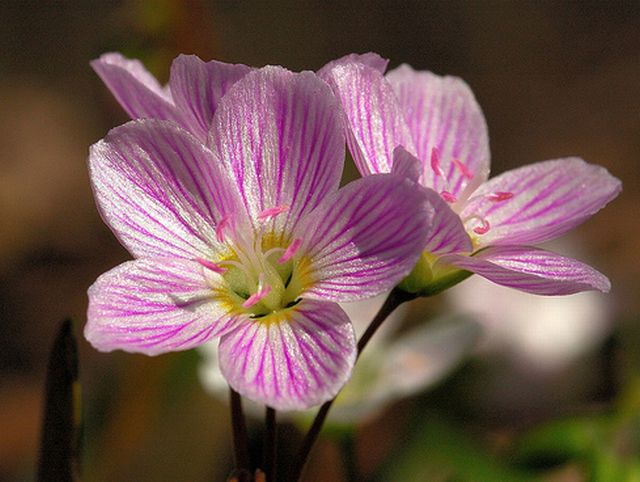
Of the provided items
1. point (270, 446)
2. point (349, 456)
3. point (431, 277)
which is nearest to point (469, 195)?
point (431, 277)

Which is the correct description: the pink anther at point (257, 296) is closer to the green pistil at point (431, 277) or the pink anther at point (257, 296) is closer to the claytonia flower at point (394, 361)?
the green pistil at point (431, 277)

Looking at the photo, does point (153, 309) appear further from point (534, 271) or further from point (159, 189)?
point (534, 271)

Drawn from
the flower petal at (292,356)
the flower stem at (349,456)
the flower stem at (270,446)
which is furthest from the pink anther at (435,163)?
the flower stem at (349,456)

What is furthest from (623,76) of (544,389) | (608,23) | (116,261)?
(116,261)

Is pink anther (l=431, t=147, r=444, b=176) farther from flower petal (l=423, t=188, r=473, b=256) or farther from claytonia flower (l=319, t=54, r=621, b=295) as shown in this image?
flower petal (l=423, t=188, r=473, b=256)

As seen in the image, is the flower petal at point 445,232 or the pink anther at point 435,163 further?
the pink anther at point 435,163

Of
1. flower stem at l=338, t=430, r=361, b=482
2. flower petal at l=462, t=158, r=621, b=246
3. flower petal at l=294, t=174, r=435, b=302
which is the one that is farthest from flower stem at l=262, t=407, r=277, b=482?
flower stem at l=338, t=430, r=361, b=482

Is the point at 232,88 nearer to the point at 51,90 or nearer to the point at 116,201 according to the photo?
the point at 116,201
